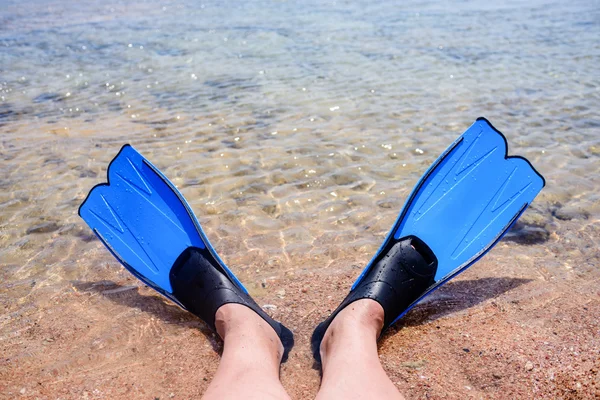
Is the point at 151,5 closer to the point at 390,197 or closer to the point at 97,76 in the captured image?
the point at 97,76

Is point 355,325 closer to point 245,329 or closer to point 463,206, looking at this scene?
point 245,329

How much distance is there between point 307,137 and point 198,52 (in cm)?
365

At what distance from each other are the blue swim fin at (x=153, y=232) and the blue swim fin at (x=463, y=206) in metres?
0.83

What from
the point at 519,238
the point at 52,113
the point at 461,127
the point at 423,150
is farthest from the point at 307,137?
the point at 52,113

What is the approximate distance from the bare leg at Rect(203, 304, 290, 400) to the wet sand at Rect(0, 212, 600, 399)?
13 centimetres

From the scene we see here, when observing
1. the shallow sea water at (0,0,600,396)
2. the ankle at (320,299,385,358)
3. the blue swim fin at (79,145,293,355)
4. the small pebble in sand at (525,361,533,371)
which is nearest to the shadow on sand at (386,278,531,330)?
the ankle at (320,299,385,358)

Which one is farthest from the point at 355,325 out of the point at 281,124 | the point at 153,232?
the point at 281,124

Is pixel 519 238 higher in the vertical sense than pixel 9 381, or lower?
lower

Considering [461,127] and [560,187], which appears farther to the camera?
[461,127]

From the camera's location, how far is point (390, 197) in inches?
126

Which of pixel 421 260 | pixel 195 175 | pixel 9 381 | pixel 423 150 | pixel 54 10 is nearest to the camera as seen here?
pixel 9 381

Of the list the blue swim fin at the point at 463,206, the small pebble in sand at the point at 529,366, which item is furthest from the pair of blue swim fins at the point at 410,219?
the small pebble in sand at the point at 529,366

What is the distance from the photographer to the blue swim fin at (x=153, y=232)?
2.26 m

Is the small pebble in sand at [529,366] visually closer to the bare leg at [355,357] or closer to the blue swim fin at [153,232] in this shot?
the bare leg at [355,357]
